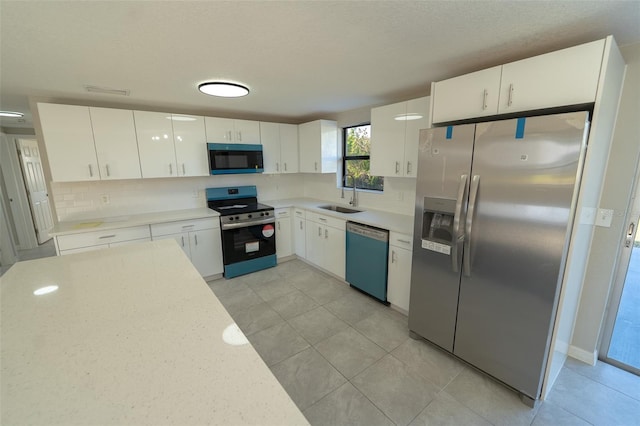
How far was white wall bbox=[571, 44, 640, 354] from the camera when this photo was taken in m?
1.76

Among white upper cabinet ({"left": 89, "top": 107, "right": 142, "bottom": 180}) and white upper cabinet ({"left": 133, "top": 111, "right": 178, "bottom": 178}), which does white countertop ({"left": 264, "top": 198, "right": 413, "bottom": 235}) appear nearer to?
white upper cabinet ({"left": 133, "top": 111, "right": 178, "bottom": 178})

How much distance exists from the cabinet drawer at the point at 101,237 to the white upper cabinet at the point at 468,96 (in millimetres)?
3376

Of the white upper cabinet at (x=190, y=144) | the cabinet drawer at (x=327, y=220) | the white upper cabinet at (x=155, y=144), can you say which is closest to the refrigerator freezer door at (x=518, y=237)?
the cabinet drawer at (x=327, y=220)

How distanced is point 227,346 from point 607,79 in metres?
2.40

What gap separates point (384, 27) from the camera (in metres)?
1.49

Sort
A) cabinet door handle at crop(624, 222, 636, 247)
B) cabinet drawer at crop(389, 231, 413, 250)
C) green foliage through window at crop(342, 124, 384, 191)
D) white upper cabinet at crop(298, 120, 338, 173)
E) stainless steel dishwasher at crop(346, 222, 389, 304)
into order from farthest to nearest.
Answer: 1. white upper cabinet at crop(298, 120, 338, 173)
2. green foliage through window at crop(342, 124, 384, 191)
3. stainless steel dishwasher at crop(346, 222, 389, 304)
4. cabinet drawer at crop(389, 231, 413, 250)
5. cabinet door handle at crop(624, 222, 636, 247)

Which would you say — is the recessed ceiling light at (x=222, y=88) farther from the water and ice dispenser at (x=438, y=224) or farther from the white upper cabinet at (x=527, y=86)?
the water and ice dispenser at (x=438, y=224)

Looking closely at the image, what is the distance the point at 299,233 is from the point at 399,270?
185 cm

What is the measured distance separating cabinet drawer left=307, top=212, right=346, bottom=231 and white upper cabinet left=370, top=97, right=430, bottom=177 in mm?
750

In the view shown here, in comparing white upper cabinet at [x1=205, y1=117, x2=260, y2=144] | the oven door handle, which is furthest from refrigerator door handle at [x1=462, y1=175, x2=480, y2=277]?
white upper cabinet at [x1=205, y1=117, x2=260, y2=144]

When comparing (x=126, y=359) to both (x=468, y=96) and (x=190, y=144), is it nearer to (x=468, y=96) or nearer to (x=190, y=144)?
(x=468, y=96)

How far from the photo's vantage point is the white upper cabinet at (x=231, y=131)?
11.6ft

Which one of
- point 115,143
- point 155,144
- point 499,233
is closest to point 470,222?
point 499,233

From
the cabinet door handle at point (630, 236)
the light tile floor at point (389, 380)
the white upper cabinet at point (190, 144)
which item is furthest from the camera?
the white upper cabinet at point (190, 144)
